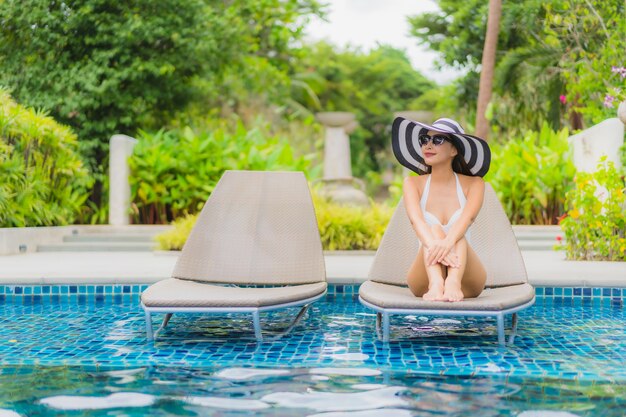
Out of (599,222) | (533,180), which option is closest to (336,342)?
(599,222)

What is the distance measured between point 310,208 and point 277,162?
6828 millimetres

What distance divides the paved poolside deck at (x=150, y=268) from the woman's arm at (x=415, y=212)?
1608mm

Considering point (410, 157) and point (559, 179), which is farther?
point (559, 179)

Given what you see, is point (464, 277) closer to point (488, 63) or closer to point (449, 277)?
point (449, 277)

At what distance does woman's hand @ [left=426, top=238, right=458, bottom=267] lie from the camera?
4262 mm

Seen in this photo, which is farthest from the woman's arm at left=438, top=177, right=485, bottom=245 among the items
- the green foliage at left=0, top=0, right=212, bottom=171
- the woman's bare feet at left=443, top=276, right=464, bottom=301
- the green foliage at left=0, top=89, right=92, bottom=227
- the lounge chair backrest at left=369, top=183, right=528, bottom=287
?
the green foliage at left=0, top=0, right=212, bottom=171

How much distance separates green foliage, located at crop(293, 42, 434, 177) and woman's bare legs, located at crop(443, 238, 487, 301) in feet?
94.2

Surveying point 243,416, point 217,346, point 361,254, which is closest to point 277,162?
point 361,254

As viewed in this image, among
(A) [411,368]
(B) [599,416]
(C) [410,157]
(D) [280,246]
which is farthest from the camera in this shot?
(D) [280,246]

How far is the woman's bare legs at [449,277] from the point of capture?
4242 mm

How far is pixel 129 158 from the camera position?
11.8 m

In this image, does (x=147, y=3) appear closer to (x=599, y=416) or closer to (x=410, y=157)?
(x=410, y=157)

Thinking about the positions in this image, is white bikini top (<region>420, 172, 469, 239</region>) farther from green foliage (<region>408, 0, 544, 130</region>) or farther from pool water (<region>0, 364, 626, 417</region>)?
green foliage (<region>408, 0, 544, 130</region>)

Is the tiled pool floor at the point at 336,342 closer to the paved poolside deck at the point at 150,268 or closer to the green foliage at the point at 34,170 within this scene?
the paved poolside deck at the point at 150,268
